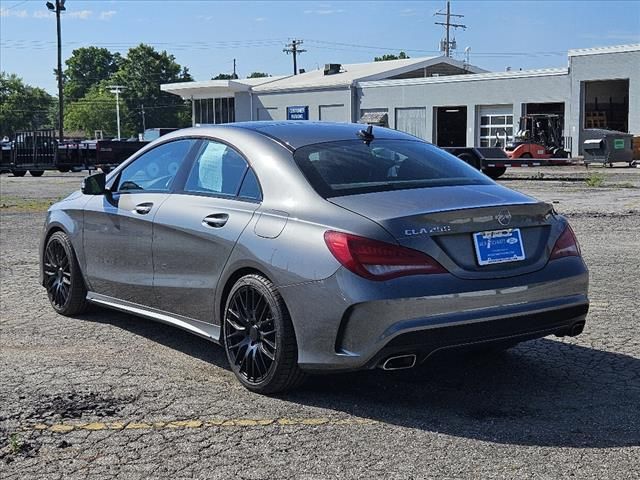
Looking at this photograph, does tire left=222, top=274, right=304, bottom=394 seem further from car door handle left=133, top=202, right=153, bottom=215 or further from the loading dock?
the loading dock

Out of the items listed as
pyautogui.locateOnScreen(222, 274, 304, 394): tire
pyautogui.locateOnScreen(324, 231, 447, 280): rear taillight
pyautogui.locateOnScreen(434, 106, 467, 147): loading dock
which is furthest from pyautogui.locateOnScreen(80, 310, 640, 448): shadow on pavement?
pyautogui.locateOnScreen(434, 106, 467, 147): loading dock

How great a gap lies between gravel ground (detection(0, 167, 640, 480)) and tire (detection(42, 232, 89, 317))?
0.51 ft

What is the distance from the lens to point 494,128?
179ft

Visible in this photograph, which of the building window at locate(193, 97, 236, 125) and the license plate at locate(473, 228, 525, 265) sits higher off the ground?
the building window at locate(193, 97, 236, 125)

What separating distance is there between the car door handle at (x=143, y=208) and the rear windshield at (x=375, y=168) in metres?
1.29

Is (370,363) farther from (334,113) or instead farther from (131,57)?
(131,57)

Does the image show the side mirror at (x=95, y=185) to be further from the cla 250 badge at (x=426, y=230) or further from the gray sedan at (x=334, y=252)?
the cla 250 badge at (x=426, y=230)

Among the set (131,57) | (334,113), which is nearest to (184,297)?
(334,113)

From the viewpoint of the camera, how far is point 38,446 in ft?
14.1

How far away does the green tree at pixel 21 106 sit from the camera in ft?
467

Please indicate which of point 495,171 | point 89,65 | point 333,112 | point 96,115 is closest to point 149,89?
point 96,115

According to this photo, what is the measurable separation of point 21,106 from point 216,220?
154181 millimetres

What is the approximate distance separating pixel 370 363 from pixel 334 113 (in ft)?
189

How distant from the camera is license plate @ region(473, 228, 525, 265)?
4.70 m
